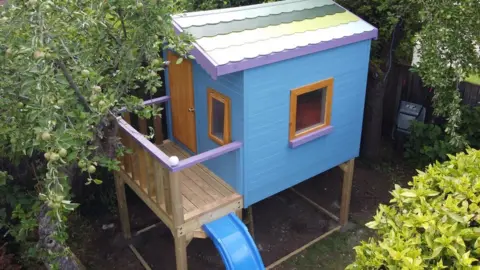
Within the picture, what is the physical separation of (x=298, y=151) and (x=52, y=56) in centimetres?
352

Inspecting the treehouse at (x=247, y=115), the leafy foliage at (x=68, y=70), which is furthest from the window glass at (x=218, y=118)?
the leafy foliage at (x=68, y=70)

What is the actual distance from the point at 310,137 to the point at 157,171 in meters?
1.96

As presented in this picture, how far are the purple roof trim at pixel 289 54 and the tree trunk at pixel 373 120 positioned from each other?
2.20 meters

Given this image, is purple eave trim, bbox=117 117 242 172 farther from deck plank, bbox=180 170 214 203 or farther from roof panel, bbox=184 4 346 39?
roof panel, bbox=184 4 346 39

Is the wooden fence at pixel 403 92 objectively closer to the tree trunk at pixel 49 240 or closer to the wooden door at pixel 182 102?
the wooden door at pixel 182 102

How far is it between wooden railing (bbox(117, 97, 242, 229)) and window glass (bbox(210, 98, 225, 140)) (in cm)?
48

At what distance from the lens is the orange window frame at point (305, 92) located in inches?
214

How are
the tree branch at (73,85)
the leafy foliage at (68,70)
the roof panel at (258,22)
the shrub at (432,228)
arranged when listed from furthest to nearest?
1. the roof panel at (258,22)
2. the tree branch at (73,85)
3. the leafy foliage at (68,70)
4. the shrub at (432,228)

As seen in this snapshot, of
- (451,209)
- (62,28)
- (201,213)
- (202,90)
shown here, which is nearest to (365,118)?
(202,90)

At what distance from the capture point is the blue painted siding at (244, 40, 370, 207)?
16.9 ft

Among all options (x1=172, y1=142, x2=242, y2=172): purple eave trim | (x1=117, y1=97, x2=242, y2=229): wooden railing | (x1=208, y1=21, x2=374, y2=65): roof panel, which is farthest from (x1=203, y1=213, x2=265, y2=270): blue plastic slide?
(x1=208, y1=21, x2=374, y2=65): roof panel

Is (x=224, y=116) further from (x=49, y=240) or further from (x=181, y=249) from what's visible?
(x=49, y=240)

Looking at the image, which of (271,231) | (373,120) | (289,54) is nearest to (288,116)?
(289,54)

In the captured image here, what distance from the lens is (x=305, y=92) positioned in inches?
218
